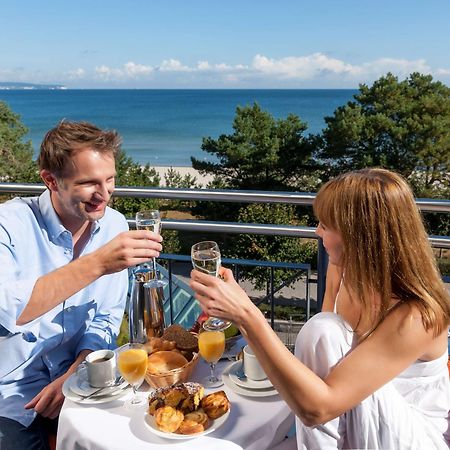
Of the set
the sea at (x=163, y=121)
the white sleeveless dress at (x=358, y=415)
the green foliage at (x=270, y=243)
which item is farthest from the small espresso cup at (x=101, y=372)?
the sea at (x=163, y=121)

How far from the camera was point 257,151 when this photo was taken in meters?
35.0

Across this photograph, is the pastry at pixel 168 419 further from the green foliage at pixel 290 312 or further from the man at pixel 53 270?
the green foliage at pixel 290 312

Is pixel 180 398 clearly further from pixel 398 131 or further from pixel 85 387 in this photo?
pixel 398 131

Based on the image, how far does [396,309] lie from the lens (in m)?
1.39

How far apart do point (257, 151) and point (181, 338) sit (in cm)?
3391

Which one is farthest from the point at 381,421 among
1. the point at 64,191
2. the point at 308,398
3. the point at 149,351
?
the point at 64,191

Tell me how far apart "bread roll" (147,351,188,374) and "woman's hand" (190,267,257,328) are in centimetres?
30

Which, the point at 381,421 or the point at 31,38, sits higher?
the point at 31,38

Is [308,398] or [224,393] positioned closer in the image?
[308,398]

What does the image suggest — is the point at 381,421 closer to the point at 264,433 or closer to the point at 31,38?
the point at 264,433

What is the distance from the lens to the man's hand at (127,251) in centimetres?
155

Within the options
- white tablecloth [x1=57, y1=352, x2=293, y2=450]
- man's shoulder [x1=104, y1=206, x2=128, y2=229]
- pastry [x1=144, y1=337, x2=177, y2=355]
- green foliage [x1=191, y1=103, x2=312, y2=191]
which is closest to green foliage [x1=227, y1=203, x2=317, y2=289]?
green foliage [x1=191, y1=103, x2=312, y2=191]

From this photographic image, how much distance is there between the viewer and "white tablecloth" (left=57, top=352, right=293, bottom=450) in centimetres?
130

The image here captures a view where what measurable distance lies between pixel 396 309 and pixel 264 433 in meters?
0.51
